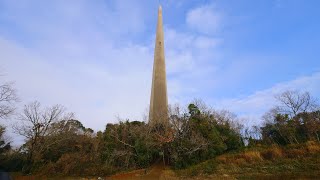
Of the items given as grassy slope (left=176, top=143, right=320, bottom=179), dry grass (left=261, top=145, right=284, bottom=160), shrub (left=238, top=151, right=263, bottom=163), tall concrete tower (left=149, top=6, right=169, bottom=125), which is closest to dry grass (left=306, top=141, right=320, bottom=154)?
grassy slope (left=176, top=143, right=320, bottom=179)

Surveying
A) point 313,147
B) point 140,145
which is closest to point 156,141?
point 140,145

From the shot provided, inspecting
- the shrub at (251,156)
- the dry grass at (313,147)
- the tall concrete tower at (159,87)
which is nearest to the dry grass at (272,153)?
the shrub at (251,156)

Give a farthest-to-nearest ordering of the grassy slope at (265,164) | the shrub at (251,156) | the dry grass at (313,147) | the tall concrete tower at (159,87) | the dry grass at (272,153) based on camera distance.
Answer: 1. the tall concrete tower at (159,87)
2. the shrub at (251,156)
3. the dry grass at (272,153)
4. the dry grass at (313,147)
5. the grassy slope at (265,164)

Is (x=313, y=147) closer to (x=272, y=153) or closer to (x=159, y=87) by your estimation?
(x=272, y=153)

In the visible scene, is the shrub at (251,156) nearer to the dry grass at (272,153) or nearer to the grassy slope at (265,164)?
the grassy slope at (265,164)

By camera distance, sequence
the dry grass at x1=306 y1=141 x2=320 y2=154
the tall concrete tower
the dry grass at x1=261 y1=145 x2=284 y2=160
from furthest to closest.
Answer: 1. the tall concrete tower
2. the dry grass at x1=261 y1=145 x2=284 y2=160
3. the dry grass at x1=306 y1=141 x2=320 y2=154

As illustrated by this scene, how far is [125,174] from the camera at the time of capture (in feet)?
64.7

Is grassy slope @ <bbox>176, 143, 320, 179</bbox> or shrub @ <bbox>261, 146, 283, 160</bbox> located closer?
grassy slope @ <bbox>176, 143, 320, 179</bbox>

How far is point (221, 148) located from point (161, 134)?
500cm

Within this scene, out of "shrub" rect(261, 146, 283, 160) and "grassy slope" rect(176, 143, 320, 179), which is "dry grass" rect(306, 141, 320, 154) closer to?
"grassy slope" rect(176, 143, 320, 179)

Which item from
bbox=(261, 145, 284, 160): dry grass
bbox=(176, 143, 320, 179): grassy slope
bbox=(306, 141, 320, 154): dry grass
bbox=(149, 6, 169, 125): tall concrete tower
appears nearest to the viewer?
bbox=(176, 143, 320, 179): grassy slope

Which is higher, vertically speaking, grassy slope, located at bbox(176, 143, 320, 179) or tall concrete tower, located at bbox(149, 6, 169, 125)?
tall concrete tower, located at bbox(149, 6, 169, 125)

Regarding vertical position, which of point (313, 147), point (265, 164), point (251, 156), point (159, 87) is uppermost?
point (159, 87)

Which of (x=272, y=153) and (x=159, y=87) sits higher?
(x=159, y=87)
